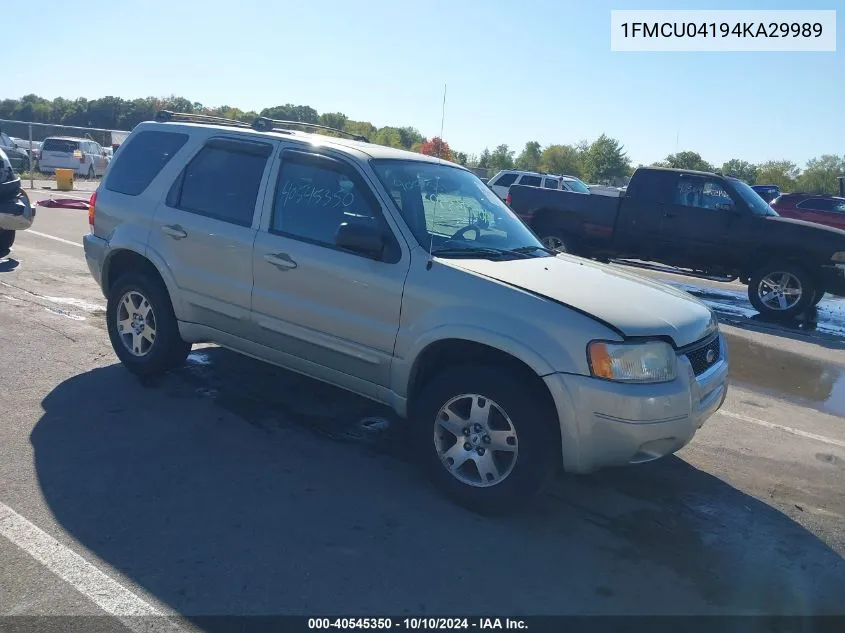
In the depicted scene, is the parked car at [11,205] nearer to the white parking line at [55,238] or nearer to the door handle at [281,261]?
the white parking line at [55,238]

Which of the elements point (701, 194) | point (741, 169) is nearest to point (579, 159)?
point (741, 169)

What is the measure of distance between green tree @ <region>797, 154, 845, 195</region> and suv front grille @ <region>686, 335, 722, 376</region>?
60191 millimetres

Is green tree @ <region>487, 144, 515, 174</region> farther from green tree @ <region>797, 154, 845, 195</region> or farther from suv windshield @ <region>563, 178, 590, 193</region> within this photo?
suv windshield @ <region>563, 178, 590, 193</region>

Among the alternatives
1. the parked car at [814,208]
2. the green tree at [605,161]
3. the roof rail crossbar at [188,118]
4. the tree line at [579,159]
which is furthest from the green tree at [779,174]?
the roof rail crossbar at [188,118]

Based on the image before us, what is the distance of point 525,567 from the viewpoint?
3615mm

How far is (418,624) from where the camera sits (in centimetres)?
313

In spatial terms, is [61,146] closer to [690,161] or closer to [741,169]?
[690,161]

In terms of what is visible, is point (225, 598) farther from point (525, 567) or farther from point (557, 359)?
point (557, 359)

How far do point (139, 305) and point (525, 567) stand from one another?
3.62 m

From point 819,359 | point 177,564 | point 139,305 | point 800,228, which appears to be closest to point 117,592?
point 177,564

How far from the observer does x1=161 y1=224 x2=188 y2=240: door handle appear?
5395 mm

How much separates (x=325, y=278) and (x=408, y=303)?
2.09 ft

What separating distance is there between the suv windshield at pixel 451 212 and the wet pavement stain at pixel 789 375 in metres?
3.34

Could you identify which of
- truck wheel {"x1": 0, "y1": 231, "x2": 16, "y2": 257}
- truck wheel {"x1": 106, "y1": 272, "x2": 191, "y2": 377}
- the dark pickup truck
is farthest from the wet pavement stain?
truck wheel {"x1": 0, "y1": 231, "x2": 16, "y2": 257}
